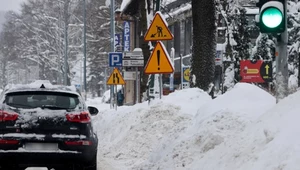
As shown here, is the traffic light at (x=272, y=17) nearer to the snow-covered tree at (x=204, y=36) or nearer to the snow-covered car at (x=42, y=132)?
the snow-covered car at (x=42, y=132)

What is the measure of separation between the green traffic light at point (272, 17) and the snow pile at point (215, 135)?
1.02 m

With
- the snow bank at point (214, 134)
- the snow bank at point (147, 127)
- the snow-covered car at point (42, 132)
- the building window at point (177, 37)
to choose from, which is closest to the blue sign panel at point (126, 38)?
the building window at point (177, 37)

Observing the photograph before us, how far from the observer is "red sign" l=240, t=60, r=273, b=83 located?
28781mm

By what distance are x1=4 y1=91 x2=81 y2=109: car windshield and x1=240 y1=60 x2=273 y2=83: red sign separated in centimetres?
2070

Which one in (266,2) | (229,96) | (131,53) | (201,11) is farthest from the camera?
(131,53)

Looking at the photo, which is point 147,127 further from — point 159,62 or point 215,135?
point 215,135

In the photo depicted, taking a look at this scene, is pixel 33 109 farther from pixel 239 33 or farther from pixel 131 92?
pixel 131 92

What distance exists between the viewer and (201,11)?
1434 centimetres

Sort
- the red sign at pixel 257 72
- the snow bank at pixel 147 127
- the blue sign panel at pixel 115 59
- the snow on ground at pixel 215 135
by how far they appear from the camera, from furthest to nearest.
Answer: the red sign at pixel 257 72, the blue sign panel at pixel 115 59, the snow bank at pixel 147 127, the snow on ground at pixel 215 135

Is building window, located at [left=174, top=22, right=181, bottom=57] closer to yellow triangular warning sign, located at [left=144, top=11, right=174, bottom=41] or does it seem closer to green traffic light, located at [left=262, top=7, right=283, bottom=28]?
yellow triangular warning sign, located at [left=144, top=11, right=174, bottom=41]

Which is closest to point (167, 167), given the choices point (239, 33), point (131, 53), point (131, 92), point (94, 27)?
point (131, 53)

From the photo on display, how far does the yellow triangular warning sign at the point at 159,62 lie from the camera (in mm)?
13094

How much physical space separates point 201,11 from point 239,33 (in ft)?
66.6

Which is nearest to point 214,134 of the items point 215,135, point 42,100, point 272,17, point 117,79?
point 215,135
